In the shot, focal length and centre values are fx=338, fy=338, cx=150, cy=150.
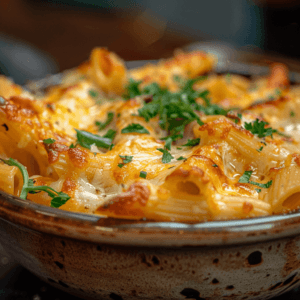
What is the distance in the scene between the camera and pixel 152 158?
3.36 ft

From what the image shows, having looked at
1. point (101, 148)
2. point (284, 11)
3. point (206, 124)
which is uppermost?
point (284, 11)

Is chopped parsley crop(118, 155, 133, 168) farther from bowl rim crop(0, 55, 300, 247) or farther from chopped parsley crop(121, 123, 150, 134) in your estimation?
bowl rim crop(0, 55, 300, 247)

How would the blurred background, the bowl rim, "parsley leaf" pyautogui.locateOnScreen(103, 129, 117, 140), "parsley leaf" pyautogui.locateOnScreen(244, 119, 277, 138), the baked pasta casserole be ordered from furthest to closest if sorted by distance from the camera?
the blurred background, "parsley leaf" pyautogui.locateOnScreen(103, 129, 117, 140), "parsley leaf" pyautogui.locateOnScreen(244, 119, 277, 138), the baked pasta casserole, the bowl rim

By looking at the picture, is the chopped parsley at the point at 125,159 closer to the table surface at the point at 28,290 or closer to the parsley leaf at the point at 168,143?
the parsley leaf at the point at 168,143

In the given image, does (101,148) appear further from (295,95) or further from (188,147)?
(295,95)

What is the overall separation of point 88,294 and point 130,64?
6.25 feet

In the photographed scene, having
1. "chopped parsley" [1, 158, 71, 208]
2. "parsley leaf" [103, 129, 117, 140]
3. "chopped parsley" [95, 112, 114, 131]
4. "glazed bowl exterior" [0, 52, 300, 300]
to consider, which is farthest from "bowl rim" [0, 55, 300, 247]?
"chopped parsley" [95, 112, 114, 131]

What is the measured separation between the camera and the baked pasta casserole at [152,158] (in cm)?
83

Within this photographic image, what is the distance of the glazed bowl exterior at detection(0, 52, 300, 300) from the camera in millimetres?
704

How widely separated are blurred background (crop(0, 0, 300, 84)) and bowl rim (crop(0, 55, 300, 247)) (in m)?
3.22

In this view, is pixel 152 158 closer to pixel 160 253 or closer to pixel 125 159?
pixel 125 159

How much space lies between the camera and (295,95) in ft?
5.76

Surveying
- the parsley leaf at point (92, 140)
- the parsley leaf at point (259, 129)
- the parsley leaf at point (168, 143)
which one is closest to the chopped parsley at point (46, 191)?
the parsley leaf at point (92, 140)

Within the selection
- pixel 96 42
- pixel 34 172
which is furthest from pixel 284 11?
pixel 34 172
